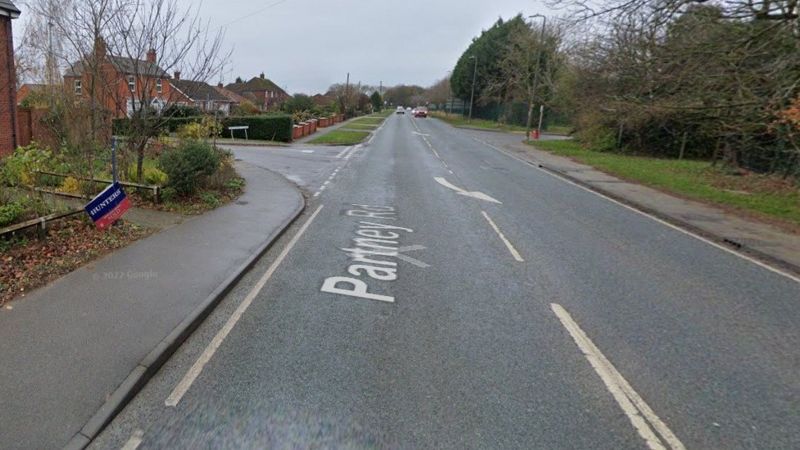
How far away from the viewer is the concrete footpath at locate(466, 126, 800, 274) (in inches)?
298

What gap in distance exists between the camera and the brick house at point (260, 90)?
82.5 m

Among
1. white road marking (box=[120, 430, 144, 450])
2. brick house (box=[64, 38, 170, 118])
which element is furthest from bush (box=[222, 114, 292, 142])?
white road marking (box=[120, 430, 144, 450])

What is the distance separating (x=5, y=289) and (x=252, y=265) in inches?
96.4

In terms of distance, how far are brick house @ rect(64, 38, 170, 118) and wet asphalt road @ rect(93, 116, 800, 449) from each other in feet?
13.8

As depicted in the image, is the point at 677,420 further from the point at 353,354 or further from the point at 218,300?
the point at 218,300

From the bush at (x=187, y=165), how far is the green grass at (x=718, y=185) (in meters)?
11.7

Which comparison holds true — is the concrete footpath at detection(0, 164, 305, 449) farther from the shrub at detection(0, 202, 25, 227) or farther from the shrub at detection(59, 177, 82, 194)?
the shrub at detection(59, 177, 82, 194)

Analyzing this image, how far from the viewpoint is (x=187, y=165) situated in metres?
8.98

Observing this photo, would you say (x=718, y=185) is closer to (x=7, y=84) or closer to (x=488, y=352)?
(x=488, y=352)

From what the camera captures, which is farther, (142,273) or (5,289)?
(142,273)

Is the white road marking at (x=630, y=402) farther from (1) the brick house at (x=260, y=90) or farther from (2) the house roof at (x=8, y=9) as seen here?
(1) the brick house at (x=260, y=90)

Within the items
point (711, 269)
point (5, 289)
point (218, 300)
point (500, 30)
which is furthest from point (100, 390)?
point (500, 30)

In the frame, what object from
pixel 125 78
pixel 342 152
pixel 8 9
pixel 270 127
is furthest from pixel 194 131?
pixel 270 127

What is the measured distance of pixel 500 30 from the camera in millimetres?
59406
